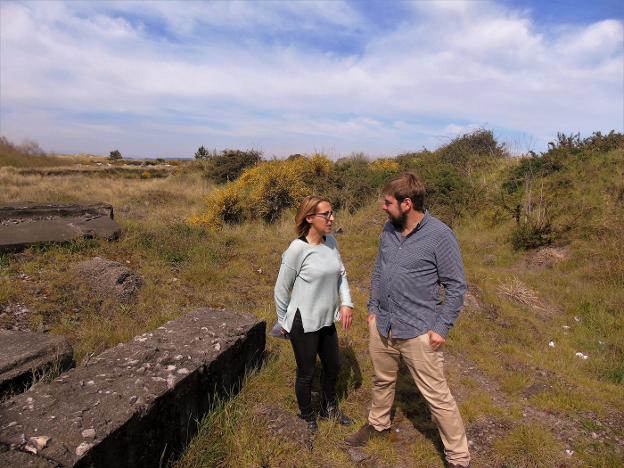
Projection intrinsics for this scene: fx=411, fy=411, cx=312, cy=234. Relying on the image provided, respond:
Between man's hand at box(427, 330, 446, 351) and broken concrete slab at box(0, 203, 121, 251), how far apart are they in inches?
249

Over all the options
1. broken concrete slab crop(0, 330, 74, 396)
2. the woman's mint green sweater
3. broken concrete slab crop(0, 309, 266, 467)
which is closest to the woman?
the woman's mint green sweater

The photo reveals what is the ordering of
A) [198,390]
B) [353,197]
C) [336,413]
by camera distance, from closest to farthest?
[198,390]
[336,413]
[353,197]

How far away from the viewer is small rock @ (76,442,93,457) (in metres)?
1.87

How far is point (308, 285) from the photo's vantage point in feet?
9.43

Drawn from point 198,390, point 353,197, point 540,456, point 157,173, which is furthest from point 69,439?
point 157,173

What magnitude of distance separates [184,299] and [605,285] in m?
6.49

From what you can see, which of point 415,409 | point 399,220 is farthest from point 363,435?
point 399,220

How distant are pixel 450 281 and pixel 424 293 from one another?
0.18m

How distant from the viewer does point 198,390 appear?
2.83 m

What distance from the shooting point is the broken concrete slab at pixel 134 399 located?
197cm

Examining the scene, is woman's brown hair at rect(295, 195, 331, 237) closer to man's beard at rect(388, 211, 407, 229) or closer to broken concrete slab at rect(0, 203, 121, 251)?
man's beard at rect(388, 211, 407, 229)

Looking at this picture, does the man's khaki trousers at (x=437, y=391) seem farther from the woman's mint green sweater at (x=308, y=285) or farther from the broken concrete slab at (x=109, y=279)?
the broken concrete slab at (x=109, y=279)

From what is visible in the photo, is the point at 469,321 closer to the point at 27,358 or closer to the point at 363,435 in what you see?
the point at 363,435

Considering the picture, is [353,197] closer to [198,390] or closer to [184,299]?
[184,299]
